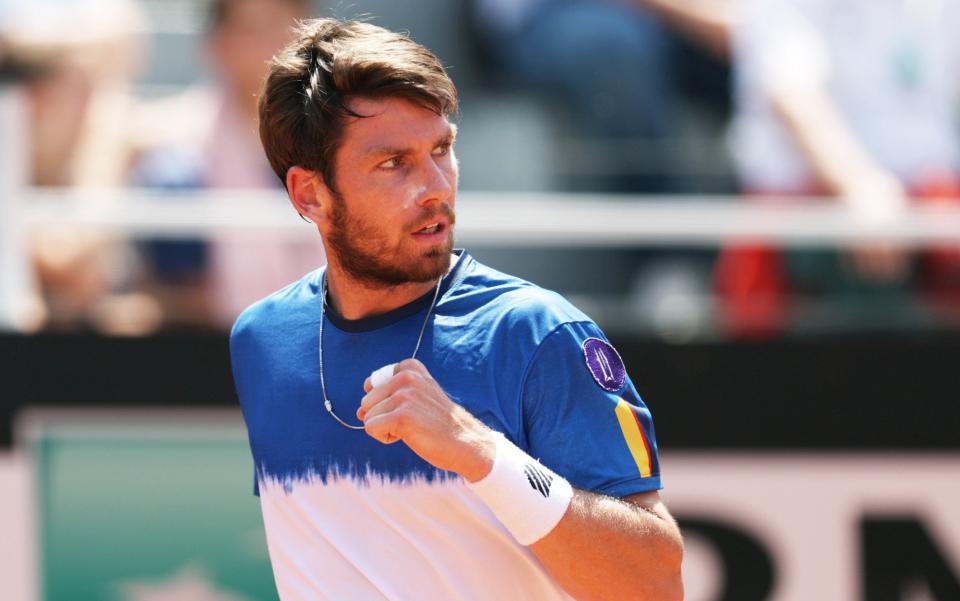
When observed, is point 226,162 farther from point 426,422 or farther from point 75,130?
point 426,422

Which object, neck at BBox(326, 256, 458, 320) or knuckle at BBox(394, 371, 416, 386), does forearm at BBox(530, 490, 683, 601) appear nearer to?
knuckle at BBox(394, 371, 416, 386)

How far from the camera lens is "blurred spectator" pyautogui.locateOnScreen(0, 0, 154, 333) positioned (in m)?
5.47

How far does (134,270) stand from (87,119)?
631 mm

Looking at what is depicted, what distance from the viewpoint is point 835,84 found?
6137 millimetres

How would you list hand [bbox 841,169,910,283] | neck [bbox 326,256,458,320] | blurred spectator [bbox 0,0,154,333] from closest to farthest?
neck [bbox 326,256,458,320] → blurred spectator [bbox 0,0,154,333] → hand [bbox 841,169,910,283]

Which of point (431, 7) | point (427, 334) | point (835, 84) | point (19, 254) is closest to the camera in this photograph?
point (427, 334)

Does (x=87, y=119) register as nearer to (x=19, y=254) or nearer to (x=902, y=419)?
(x=19, y=254)

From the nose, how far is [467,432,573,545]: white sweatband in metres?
0.43

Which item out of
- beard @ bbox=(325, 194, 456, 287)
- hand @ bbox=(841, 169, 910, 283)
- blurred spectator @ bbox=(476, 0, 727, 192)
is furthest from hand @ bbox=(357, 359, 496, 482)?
blurred spectator @ bbox=(476, 0, 727, 192)

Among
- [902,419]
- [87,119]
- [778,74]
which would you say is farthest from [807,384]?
[87,119]

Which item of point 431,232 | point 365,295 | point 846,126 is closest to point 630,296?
point 846,126

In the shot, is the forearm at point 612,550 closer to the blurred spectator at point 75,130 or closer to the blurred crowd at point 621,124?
the blurred crowd at point 621,124

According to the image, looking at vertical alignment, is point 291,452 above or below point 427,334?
below

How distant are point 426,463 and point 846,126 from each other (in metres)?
3.99
